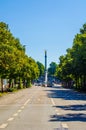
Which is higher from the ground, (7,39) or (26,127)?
(7,39)

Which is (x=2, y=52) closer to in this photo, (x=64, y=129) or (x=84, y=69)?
(x=84, y=69)

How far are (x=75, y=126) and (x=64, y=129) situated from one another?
1422 millimetres

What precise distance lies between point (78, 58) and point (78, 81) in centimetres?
4028

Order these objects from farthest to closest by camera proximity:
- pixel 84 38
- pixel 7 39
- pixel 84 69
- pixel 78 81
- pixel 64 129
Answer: pixel 78 81 → pixel 84 69 → pixel 84 38 → pixel 7 39 → pixel 64 129

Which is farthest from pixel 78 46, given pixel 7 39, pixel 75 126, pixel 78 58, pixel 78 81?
pixel 75 126

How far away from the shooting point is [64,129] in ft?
54.9

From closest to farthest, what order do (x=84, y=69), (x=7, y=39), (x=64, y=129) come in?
(x=64, y=129), (x=7, y=39), (x=84, y=69)

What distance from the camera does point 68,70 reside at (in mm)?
100062

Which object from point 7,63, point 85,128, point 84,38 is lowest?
point 85,128

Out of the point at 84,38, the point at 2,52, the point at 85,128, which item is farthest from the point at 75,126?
the point at 84,38

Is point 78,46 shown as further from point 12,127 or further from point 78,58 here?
point 12,127

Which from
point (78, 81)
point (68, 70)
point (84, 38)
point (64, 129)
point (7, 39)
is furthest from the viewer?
point (78, 81)

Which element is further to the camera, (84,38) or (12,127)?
(84,38)

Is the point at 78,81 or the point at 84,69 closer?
the point at 84,69
